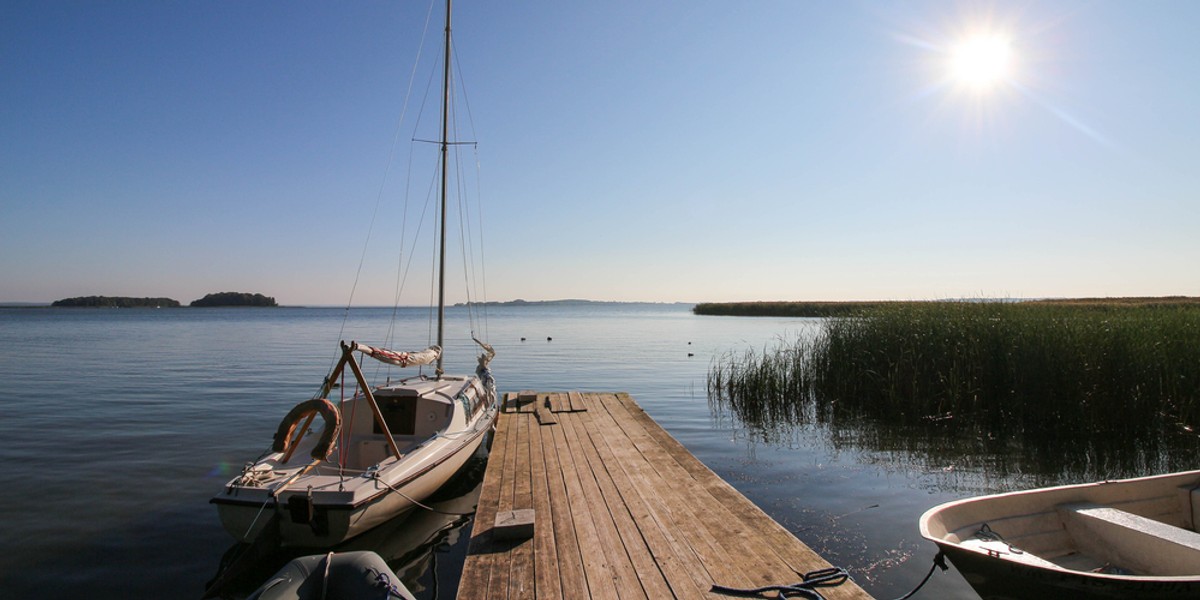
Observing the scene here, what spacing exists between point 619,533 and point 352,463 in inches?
198

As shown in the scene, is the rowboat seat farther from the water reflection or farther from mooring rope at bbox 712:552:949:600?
the water reflection

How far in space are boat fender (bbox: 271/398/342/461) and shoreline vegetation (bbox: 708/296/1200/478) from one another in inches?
374

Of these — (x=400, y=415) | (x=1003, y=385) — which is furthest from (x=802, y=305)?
(x=400, y=415)

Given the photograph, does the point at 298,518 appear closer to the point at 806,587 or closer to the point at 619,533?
the point at 619,533

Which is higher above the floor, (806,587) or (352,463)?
(806,587)

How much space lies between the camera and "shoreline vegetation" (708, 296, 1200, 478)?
12414 mm

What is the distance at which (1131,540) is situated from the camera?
5719mm

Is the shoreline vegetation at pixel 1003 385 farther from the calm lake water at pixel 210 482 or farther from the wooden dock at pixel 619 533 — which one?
the wooden dock at pixel 619 533

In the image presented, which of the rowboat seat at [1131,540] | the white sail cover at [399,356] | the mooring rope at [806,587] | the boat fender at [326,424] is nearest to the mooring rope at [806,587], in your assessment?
the mooring rope at [806,587]

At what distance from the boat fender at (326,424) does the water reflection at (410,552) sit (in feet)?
3.54

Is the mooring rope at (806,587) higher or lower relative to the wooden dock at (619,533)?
higher

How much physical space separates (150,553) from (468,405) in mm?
4505

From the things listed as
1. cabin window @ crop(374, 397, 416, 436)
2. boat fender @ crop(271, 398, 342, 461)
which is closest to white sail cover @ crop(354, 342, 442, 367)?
cabin window @ crop(374, 397, 416, 436)

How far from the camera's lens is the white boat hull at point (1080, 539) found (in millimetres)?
4691
